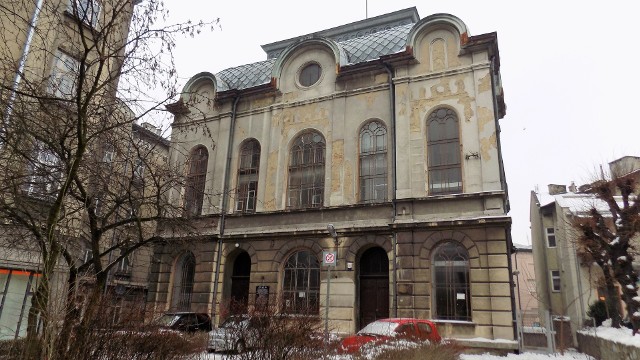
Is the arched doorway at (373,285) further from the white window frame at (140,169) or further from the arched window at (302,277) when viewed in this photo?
the white window frame at (140,169)

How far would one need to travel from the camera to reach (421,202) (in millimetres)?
18219

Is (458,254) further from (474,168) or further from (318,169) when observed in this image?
(318,169)

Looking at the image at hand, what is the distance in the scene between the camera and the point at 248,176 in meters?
23.2

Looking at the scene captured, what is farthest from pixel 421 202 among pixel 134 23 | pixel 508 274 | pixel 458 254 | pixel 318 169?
pixel 134 23

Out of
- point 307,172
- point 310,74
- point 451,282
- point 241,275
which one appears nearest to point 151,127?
point 307,172

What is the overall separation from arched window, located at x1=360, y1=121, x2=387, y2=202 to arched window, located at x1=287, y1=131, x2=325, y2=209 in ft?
6.98

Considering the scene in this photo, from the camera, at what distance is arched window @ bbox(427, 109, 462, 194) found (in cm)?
1844

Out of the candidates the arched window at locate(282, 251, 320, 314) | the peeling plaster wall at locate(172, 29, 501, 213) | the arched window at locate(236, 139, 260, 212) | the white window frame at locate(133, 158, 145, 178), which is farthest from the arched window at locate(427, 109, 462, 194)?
the white window frame at locate(133, 158, 145, 178)

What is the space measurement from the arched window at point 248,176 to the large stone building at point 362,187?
0.22ft

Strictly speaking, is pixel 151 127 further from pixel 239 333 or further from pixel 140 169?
pixel 239 333

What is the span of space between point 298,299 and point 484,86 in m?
12.4

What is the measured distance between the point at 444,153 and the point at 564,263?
66.8 feet

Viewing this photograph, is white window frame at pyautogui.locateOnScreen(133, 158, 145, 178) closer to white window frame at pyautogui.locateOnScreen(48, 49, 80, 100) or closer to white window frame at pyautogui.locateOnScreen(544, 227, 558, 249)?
white window frame at pyautogui.locateOnScreen(48, 49, 80, 100)

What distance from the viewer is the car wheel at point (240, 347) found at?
762 centimetres
